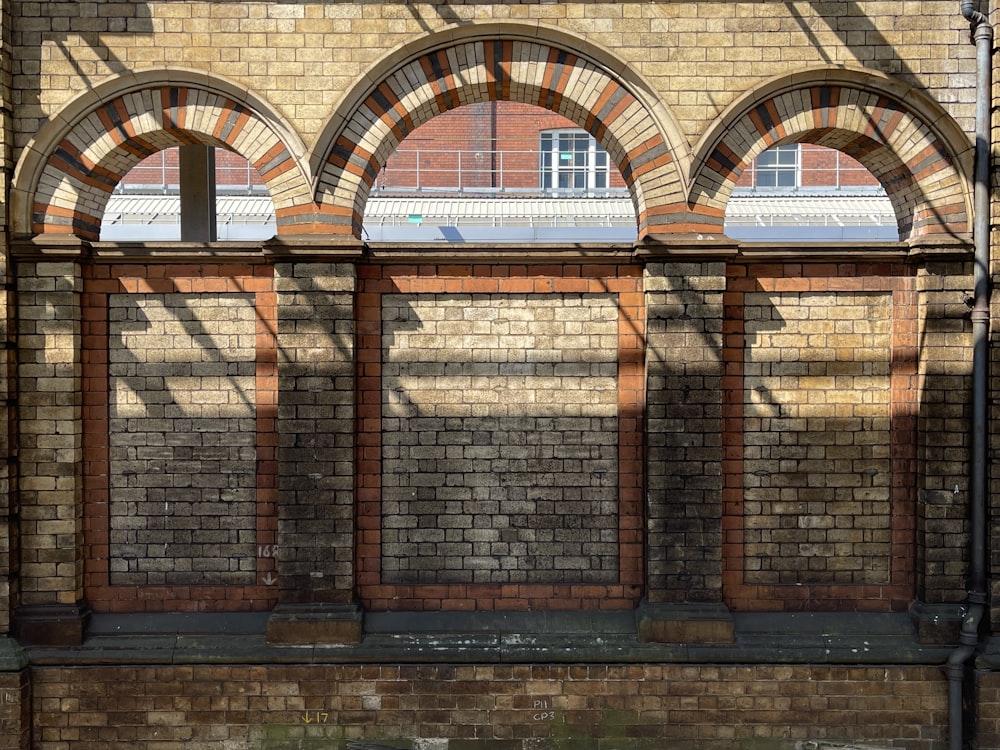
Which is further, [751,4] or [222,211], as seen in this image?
[222,211]

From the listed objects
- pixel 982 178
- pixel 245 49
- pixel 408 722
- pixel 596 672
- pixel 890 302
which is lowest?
pixel 408 722

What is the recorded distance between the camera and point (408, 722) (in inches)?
239

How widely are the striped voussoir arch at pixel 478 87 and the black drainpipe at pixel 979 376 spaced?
243cm

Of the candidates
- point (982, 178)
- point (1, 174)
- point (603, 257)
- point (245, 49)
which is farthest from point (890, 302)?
point (1, 174)

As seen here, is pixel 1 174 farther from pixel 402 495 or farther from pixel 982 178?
pixel 982 178

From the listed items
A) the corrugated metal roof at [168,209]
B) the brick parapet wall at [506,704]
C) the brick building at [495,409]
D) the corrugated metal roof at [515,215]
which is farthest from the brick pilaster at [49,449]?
the corrugated metal roof at [168,209]

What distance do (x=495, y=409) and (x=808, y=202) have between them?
9.94 meters

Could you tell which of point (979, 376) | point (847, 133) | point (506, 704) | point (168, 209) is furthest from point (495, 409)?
point (168, 209)

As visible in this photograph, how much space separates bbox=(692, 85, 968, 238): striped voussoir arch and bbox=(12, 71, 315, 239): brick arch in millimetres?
3367

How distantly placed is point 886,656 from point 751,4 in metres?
5.44

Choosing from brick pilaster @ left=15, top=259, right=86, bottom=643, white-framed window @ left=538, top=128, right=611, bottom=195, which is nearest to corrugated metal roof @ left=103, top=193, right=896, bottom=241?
white-framed window @ left=538, top=128, right=611, bottom=195

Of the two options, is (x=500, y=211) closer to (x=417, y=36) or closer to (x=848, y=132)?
(x=417, y=36)

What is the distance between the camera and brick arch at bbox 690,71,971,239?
6.02 meters

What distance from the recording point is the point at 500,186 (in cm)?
1509
